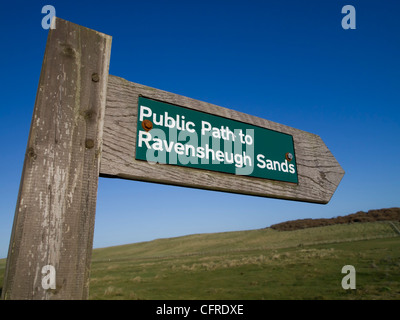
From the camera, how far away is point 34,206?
0.96 metres

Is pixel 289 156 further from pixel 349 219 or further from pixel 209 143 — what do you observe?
pixel 349 219

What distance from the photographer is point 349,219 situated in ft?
236

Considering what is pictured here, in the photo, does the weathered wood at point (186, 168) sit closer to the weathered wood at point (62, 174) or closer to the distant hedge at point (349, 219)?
the weathered wood at point (62, 174)

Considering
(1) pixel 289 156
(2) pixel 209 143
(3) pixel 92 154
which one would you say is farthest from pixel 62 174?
(1) pixel 289 156

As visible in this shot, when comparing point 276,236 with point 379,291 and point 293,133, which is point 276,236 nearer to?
point 379,291

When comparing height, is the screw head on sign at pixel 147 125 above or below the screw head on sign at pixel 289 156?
below

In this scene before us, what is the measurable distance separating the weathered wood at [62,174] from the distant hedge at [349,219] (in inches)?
3072

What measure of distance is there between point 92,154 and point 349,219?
83.4 metres

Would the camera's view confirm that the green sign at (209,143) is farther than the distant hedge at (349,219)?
No

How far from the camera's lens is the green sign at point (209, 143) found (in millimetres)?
1353

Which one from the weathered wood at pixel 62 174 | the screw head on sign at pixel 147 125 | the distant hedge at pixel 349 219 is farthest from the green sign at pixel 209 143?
the distant hedge at pixel 349 219

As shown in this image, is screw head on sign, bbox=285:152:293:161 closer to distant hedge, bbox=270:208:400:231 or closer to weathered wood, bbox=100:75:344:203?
weathered wood, bbox=100:75:344:203

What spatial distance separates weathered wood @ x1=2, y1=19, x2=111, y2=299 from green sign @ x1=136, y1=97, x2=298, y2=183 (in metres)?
0.25

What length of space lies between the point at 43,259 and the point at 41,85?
704mm
